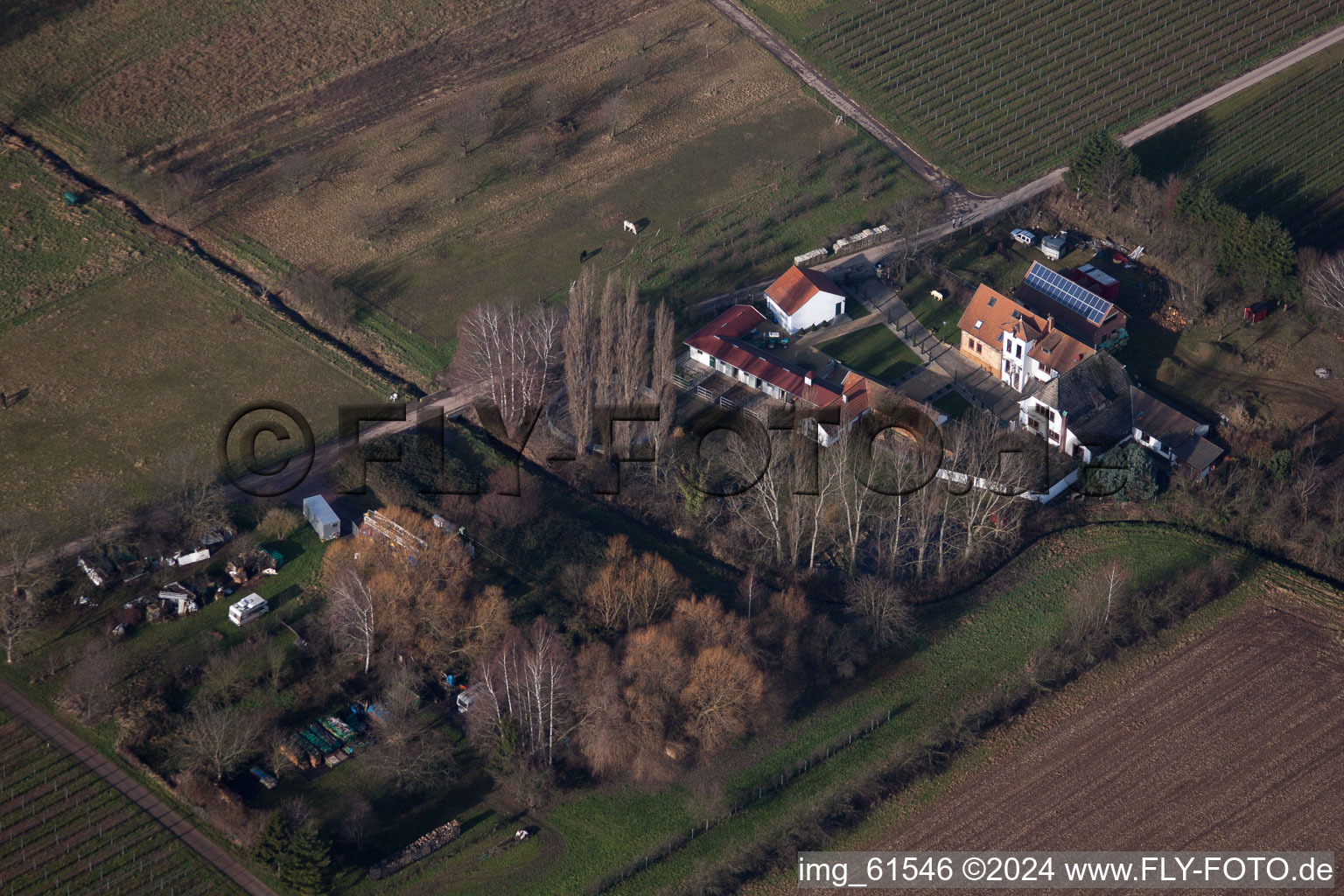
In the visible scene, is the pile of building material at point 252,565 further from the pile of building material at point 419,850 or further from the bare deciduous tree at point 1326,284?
the bare deciduous tree at point 1326,284

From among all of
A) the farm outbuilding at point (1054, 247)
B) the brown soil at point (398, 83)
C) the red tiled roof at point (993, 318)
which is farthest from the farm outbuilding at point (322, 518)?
the farm outbuilding at point (1054, 247)

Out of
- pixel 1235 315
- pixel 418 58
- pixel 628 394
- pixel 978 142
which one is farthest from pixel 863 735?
pixel 418 58

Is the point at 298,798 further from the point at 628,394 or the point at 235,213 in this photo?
the point at 235,213

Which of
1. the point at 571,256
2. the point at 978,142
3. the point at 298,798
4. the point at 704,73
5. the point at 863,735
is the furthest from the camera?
the point at 704,73

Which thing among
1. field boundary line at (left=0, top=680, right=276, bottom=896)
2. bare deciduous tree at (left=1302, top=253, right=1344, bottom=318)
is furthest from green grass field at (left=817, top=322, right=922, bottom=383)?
field boundary line at (left=0, top=680, right=276, bottom=896)

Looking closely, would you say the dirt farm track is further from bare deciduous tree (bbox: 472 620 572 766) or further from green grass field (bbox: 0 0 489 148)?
green grass field (bbox: 0 0 489 148)

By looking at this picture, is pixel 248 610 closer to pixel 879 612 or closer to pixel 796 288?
pixel 879 612
